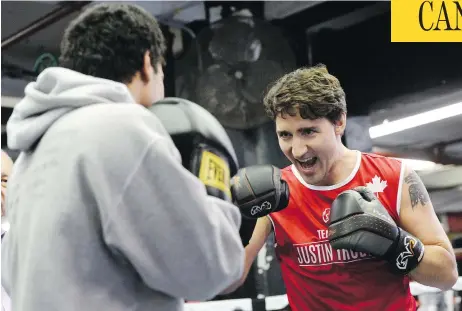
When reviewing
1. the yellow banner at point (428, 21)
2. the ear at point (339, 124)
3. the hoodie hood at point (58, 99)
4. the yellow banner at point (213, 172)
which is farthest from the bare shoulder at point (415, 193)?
the hoodie hood at point (58, 99)

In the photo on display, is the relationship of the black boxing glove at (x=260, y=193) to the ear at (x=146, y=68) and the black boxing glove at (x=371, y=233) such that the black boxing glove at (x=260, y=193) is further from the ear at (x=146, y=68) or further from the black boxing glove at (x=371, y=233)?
the ear at (x=146, y=68)

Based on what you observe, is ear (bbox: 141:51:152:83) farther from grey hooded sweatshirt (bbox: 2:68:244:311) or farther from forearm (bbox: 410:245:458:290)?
forearm (bbox: 410:245:458:290)

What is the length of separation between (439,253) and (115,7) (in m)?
0.78

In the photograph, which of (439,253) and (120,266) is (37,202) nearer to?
(120,266)

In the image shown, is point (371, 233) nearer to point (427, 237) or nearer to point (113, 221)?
point (427, 237)

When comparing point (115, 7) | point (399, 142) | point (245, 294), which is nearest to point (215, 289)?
point (115, 7)

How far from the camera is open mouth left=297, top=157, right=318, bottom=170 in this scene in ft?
4.15

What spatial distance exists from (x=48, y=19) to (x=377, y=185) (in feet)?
4.67

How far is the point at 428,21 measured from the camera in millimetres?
1297

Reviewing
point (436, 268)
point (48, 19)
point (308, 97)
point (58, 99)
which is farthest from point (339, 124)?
point (48, 19)

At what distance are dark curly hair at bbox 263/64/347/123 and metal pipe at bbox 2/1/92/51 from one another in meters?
1.10

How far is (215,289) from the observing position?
2.45 feet

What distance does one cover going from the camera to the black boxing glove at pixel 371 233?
111 centimetres

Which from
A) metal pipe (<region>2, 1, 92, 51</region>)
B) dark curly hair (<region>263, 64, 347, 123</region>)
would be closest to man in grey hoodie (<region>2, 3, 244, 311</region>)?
dark curly hair (<region>263, 64, 347, 123</region>)
